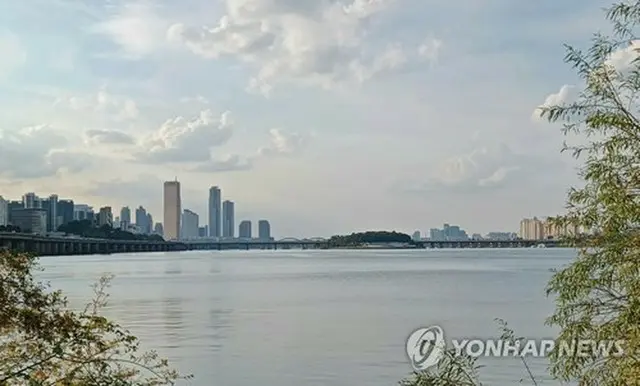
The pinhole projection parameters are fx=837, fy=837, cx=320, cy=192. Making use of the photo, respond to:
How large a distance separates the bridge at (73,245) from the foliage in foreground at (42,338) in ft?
187

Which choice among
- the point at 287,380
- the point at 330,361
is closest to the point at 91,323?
the point at 287,380

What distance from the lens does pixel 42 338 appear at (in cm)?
664

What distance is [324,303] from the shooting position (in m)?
36.2

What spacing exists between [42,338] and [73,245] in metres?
111

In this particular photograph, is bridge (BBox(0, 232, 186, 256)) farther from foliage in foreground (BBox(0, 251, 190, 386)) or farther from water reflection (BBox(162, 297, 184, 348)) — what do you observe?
foliage in foreground (BBox(0, 251, 190, 386))

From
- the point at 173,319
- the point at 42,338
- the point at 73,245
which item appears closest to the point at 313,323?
the point at 173,319

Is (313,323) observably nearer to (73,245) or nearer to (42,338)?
(42,338)

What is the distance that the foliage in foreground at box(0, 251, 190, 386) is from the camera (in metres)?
6.51

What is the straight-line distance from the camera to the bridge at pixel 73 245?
2936 inches

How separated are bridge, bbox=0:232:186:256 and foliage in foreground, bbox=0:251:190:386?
56.9 meters

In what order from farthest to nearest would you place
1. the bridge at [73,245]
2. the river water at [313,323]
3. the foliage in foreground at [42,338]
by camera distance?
the bridge at [73,245] < the river water at [313,323] < the foliage in foreground at [42,338]

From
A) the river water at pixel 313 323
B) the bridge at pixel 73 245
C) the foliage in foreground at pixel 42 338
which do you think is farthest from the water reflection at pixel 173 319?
the bridge at pixel 73 245

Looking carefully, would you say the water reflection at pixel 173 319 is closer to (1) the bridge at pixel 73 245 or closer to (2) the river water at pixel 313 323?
(2) the river water at pixel 313 323

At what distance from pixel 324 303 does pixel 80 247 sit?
90.1 m
